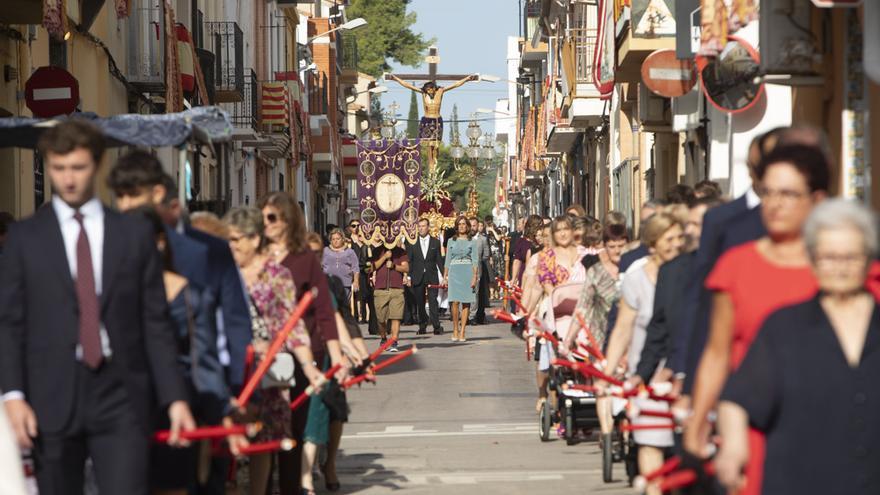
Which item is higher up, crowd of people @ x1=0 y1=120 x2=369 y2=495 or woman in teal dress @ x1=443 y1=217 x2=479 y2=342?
crowd of people @ x1=0 y1=120 x2=369 y2=495

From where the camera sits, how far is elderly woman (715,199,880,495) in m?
5.71

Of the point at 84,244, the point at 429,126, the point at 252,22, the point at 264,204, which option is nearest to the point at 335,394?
the point at 264,204

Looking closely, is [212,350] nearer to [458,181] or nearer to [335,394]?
[335,394]

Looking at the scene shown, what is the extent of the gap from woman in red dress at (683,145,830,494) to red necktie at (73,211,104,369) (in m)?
2.22

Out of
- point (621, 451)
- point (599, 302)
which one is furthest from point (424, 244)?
point (621, 451)

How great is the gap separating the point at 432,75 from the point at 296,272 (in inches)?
2594

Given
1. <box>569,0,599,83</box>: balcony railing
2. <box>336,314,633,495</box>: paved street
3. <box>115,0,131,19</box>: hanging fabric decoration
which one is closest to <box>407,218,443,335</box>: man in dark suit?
<box>336,314,633,495</box>: paved street

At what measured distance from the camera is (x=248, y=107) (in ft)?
127

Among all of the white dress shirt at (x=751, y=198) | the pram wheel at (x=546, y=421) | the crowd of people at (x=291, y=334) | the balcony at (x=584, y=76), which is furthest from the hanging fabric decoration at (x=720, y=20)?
the balcony at (x=584, y=76)

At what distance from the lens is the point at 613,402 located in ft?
40.8

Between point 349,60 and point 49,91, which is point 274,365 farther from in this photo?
point 349,60

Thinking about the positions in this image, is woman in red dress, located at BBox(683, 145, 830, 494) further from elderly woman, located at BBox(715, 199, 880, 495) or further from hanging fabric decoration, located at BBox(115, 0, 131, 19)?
hanging fabric decoration, located at BBox(115, 0, 131, 19)

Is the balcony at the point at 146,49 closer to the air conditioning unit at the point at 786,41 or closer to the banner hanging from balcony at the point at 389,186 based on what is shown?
the banner hanging from balcony at the point at 389,186

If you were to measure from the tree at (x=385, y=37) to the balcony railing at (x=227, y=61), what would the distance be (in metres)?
48.7
